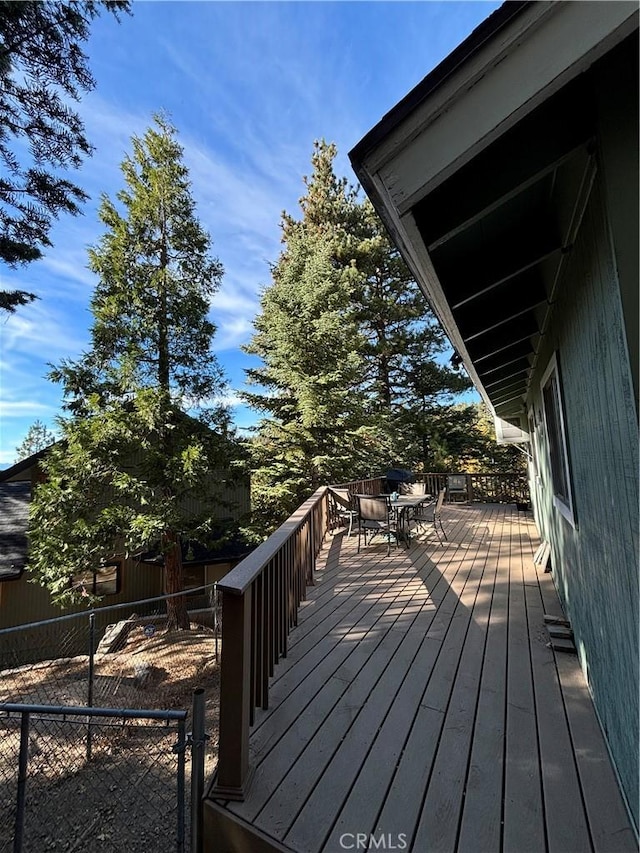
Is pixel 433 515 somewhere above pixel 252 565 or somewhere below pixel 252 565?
below

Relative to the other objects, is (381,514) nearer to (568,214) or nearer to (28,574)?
(568,214)

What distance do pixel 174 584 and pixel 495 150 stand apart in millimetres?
10947

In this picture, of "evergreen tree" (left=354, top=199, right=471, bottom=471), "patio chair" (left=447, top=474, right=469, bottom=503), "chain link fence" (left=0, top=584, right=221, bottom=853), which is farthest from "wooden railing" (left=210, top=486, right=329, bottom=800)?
"evergreen tree" (left=354, top=199, right=471, bottom=471)

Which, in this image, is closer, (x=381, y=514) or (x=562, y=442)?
(x=562, y=442)

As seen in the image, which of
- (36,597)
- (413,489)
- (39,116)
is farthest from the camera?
(36,597)

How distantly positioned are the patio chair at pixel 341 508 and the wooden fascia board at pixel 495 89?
6749 mm

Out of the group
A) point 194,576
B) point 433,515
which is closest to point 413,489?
point 433,515

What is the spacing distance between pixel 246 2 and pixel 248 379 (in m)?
10.1

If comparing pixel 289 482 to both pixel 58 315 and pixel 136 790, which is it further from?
pixel 58 315

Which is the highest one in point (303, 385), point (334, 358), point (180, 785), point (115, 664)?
point (334, 358)

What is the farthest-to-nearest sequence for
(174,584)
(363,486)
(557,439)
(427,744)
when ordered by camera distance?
(174,584)
(363,486)
(557,439)
(427,744)

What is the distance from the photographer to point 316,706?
2.39 meters

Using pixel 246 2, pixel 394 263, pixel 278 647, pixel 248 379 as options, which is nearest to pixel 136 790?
pixel 278 647

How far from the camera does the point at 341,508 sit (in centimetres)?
854
